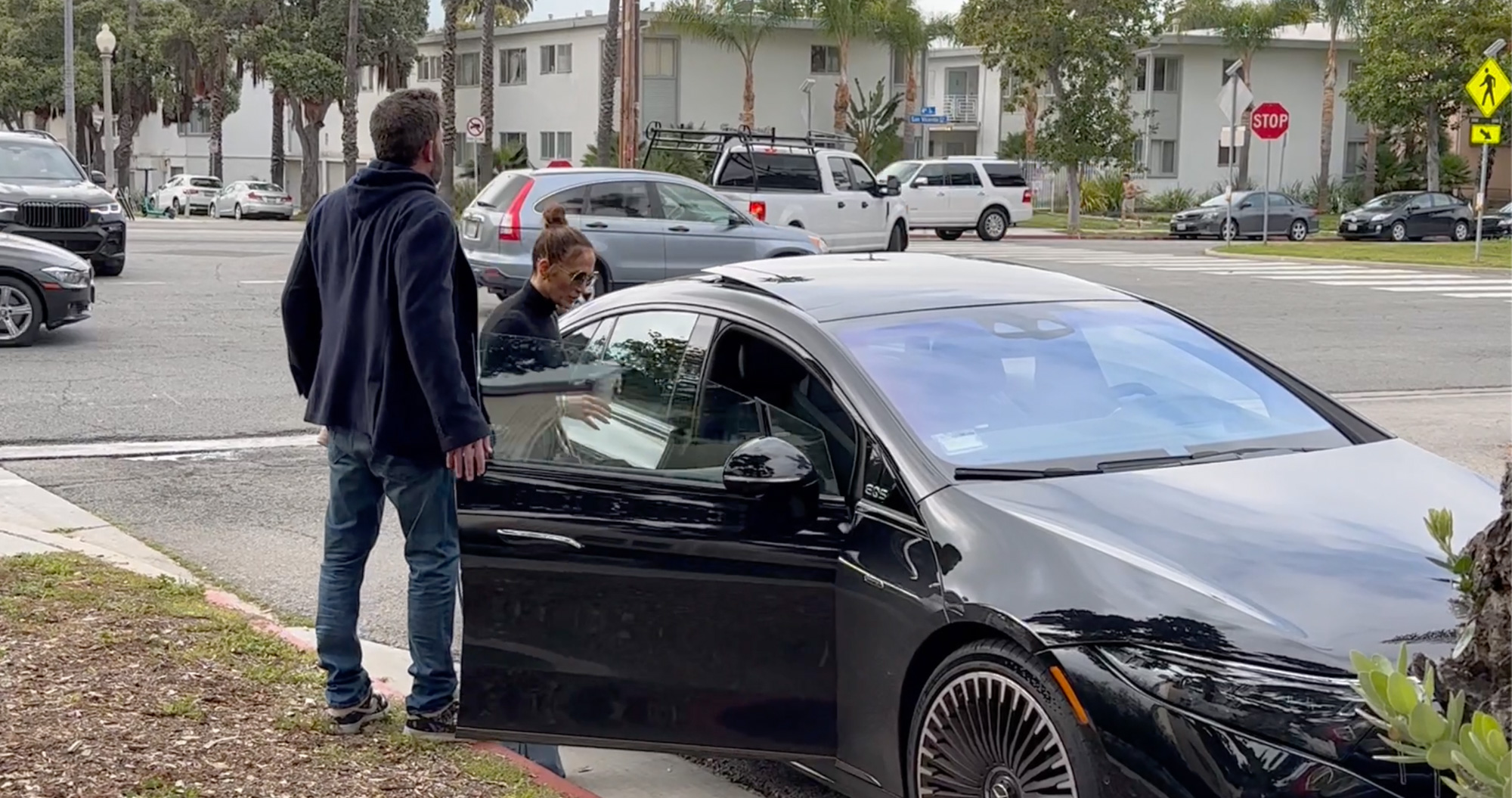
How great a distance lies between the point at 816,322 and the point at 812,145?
20.2 m

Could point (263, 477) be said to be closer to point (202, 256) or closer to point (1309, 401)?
point (1309, 401)

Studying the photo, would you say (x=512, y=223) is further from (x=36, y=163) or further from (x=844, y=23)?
(x=844, y=23)

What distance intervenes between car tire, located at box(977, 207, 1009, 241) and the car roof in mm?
33752

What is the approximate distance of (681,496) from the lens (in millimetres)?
4371

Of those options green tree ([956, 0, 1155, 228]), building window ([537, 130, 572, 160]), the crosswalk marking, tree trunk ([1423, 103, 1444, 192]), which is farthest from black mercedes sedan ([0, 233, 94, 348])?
tree trunk ([1423, 103, 1444, 192])

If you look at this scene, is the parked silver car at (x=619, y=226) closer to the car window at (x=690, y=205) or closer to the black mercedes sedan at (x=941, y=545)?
the car window at (x=690, y=205)

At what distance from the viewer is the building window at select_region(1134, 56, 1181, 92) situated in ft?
190

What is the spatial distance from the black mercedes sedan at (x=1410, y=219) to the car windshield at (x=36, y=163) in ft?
115

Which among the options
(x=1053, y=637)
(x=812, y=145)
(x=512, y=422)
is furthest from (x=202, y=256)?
(x=1053, y=637)

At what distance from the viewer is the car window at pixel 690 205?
56.6 ft

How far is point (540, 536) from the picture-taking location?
14.7 feet

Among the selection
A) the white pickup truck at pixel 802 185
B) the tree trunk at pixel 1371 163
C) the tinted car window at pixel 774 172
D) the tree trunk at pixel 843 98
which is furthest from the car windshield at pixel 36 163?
the tree trunk at pixel 1371 163

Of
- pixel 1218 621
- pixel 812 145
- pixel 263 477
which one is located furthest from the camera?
pixel 812 145

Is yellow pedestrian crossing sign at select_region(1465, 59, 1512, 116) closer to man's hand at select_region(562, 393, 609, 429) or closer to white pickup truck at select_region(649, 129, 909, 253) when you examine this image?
white pickup truck at select_region(649, 129, 909, 253)
